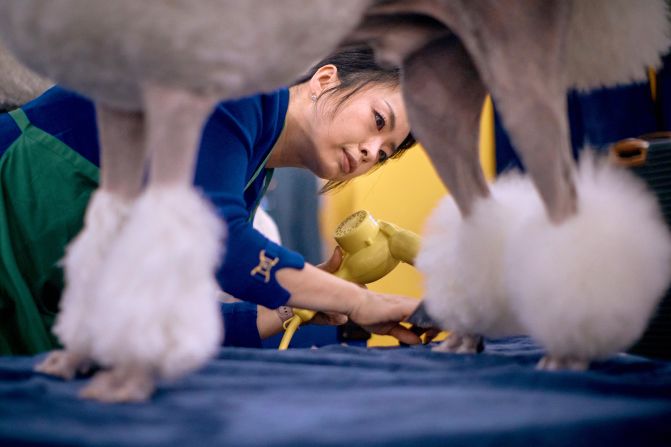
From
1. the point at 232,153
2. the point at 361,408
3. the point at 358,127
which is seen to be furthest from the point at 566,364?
the point at 358,127

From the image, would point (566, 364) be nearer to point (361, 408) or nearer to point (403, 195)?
point (361, 408)

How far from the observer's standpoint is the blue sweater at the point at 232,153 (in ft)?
2.78

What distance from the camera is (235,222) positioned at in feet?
2.77

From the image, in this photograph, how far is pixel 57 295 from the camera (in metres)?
0.99

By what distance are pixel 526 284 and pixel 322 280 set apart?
0.37 meters

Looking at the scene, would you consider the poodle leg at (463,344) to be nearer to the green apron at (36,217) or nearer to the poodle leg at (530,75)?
the poodle leg at (530,75)

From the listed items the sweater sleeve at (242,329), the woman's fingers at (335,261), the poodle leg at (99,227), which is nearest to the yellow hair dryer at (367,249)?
the woman's fingers at (335,261)

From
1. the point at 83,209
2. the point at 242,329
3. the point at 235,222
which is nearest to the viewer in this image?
the point at 235,222

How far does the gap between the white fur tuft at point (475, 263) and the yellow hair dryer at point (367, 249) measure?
0.33 meters

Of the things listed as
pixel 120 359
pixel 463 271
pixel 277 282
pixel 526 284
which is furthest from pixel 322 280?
pixel 120 359

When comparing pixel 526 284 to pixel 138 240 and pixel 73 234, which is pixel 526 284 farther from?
pixel 73 234

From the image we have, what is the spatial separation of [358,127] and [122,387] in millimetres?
745

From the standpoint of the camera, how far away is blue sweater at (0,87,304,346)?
33.4 inches

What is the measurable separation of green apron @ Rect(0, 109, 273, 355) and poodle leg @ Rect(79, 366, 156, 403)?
0.48m
